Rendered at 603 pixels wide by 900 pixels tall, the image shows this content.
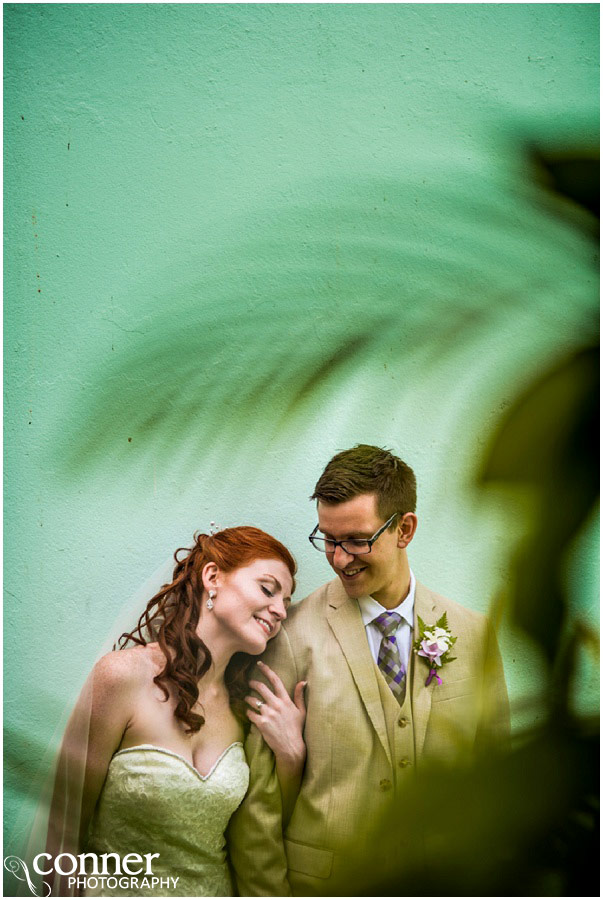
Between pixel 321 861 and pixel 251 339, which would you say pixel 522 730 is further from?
pixel 251 339

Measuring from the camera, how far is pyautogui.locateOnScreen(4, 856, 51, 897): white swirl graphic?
3383 mm

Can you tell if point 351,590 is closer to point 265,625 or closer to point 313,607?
point 313,607

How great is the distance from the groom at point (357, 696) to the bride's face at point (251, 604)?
3.9 inches

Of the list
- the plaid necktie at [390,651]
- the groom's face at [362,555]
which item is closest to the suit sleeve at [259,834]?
the plaid necktie at [390,651]

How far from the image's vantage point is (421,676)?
3.41 meters

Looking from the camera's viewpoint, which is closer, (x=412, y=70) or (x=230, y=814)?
(x=230, y=814)

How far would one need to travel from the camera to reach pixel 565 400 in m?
3.72

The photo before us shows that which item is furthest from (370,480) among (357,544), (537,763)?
(537,763)

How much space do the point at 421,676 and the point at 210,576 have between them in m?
0.97

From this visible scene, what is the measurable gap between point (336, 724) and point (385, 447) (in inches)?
46.4

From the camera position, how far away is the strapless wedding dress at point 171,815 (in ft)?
10.5

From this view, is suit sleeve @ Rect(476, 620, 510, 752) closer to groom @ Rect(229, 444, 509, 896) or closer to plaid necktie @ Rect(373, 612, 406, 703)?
groom @ Rect(229, 444, 509, 896)

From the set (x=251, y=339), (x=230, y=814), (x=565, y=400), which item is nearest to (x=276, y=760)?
(x=230, y=814)

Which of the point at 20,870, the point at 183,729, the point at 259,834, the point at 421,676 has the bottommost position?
the point at 20,870
